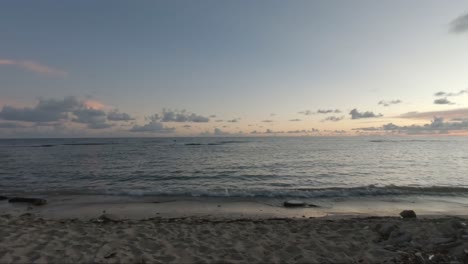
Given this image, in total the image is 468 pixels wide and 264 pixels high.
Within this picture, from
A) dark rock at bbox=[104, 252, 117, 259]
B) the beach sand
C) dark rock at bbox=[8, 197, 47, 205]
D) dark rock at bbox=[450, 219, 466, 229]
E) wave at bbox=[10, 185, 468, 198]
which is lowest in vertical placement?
wave at bbox=[10, 185, 468, 198]

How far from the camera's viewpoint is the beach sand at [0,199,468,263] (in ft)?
25.1

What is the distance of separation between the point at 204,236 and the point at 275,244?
7.12 feet

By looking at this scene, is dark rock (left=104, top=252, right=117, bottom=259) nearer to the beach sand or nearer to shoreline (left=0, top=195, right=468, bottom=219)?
the beach sand

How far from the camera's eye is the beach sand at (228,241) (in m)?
7.66

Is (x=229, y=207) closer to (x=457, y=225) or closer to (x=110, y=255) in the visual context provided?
(x=110, y=255)

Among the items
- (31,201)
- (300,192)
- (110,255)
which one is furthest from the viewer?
(300,192)

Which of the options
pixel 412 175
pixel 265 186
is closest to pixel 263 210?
pixel 265 186

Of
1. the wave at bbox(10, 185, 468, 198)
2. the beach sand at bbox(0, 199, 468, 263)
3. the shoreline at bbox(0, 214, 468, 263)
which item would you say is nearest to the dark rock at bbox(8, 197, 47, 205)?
the wave at bbox(10, 185, 468, 198)

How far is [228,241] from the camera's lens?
9219 mm

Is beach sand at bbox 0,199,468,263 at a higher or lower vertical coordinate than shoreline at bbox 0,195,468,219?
higher

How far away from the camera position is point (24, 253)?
7.82 meters

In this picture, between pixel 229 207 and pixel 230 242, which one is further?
pixel 229 207

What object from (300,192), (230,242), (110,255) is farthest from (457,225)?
(300,192)

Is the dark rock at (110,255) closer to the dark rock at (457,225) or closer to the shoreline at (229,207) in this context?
the shoreline at (229,207)
